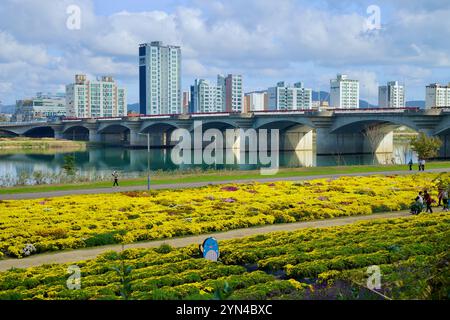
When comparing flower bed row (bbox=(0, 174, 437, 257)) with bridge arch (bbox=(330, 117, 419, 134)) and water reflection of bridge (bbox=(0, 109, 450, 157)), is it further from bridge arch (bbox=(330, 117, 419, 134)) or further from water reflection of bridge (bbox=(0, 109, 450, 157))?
bridge arch (bbox=(330, 117, 419, 134))

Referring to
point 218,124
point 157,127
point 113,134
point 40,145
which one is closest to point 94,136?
point 113,134

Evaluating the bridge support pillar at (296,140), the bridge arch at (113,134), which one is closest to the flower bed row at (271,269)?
the bridge support pillar at (296,140)

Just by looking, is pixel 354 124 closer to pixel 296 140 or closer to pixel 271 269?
pixel 296 140

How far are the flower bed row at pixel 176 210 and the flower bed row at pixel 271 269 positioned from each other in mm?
5000

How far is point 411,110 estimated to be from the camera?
9100 cm

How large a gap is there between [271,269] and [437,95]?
176803 millimetres

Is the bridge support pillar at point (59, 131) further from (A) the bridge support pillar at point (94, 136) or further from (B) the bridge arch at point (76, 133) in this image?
(A) the bridge support pillar at point (94, 136)

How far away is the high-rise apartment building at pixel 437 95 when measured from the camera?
A: 17562 centimetres

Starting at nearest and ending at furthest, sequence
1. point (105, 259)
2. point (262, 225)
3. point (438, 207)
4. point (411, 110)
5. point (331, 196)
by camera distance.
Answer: point (105, 259) → point (262, 225) → point (438, 207) → point (331, 196) → point (411, 110)

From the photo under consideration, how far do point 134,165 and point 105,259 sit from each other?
71.8 m
